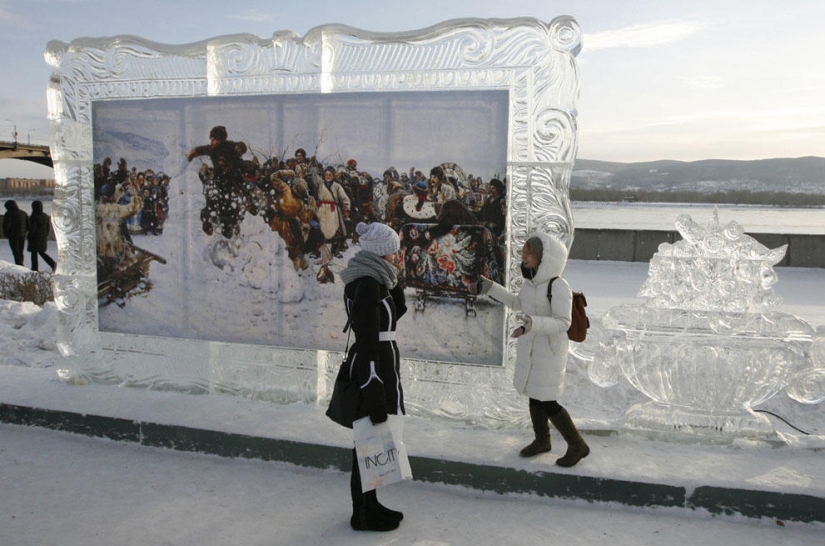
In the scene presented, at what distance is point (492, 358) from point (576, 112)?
186 centimetres

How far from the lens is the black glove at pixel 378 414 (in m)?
3.44

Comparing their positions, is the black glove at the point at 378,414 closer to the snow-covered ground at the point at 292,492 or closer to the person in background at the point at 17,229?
the snow-covered ground at the point at 292,492

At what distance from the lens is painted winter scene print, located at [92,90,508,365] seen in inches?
197

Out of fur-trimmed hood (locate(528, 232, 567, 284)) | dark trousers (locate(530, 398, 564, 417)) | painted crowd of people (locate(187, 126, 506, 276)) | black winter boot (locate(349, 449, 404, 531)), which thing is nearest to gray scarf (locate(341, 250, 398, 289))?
black winter boot (locate(349, 449, 404, 531))

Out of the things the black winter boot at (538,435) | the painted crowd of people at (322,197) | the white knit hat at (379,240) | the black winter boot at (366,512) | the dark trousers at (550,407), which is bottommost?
the black winter boot at (366,512)

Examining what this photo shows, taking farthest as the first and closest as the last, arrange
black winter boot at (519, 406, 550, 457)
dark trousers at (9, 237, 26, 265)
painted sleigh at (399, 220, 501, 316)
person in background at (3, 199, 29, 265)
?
dark trousers at (9, 237, 26, 265), person in background at (3, 199, 29, 265), painted sleigh at (399, 220, 501, 316), black winter boot at (519, 406, 550, 457)

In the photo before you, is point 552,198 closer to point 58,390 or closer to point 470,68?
point 470,68

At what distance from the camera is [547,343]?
4.20 m

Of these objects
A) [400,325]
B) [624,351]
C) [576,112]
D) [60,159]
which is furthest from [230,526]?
[60,159]

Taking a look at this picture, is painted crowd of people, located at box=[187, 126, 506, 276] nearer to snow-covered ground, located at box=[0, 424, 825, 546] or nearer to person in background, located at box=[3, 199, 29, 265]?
snow-covered ground, located at box=[0, 424, 825, 546]

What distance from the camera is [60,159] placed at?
233 inches

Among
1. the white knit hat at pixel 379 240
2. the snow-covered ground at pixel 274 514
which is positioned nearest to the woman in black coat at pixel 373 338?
the white knit hat at pixel 379 240

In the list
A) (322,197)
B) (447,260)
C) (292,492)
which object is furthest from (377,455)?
(322,197)

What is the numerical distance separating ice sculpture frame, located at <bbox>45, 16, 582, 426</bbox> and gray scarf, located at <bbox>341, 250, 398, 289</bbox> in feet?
5.23
